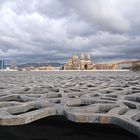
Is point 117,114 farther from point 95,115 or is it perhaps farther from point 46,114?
point 46,114

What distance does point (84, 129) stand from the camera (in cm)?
586

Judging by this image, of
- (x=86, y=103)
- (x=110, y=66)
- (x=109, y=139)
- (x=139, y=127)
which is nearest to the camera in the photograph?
(x=139, y=127)

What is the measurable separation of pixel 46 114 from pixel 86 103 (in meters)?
1.90

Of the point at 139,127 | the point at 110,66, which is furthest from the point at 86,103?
the point at 110,66

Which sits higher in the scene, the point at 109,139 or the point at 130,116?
the point at 130,116

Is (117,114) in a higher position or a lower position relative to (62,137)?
higher

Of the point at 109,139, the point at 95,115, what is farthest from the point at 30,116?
the point at 109,139

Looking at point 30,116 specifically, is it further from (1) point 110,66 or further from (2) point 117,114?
(1) point 110,66

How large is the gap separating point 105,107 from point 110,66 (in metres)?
143

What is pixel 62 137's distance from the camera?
537cm

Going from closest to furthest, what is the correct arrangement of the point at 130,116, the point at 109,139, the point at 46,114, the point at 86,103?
1. the point at 109,139
2. the point at 130,116
3. the point at 46,114
4. the point at 86,103

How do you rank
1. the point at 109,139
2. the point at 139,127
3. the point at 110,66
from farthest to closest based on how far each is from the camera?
the point at 110,66
the point at 109,139
the point at 139,127


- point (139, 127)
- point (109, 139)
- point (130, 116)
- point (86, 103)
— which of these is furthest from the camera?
point (86, 103)

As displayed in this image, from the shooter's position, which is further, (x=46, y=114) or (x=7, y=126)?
(x=46, y=114)
